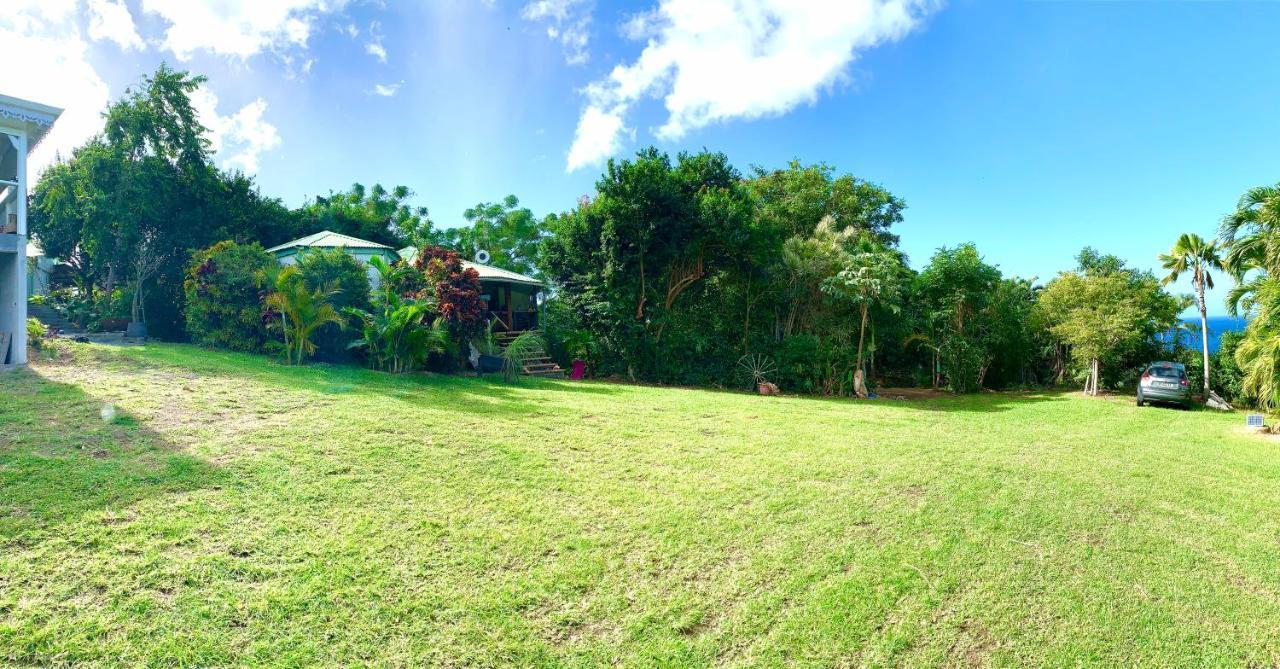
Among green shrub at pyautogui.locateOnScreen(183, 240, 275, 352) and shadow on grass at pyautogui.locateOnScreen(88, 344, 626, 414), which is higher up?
green shrub at pyautogui.locateOnScreen(183, 240, 275, 352)

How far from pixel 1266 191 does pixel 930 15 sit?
25.2 ft

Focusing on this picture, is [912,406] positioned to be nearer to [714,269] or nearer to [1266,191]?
[714,269]

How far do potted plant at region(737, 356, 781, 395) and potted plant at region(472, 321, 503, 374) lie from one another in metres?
6.68

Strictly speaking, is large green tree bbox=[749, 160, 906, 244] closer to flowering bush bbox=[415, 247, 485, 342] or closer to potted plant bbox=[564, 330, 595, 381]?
potted plant bbox=[564, 330, 595, 381]

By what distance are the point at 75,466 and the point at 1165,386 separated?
19667 millimetres

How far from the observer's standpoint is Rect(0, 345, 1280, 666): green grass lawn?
271 cm

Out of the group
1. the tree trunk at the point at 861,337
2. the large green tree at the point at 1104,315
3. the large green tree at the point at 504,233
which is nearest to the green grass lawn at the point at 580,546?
the tree trunk at the point at 861,337

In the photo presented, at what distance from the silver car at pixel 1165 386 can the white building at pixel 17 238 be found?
23762 millimetres

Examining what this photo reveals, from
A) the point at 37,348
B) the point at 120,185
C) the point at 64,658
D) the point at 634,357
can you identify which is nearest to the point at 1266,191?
the point at 634,357

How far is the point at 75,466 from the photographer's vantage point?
4223mm

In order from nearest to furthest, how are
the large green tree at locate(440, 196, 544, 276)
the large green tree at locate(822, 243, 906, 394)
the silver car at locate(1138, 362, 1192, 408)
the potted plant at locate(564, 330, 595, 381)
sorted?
the silver car at locate(1138, 362, 1192, 408) < the large green tree at locate(822, 243, 906, 394) < the potted plant at locate(564, 330, 595, 381) < the large green tree at locate(440, 196, 544, 276)

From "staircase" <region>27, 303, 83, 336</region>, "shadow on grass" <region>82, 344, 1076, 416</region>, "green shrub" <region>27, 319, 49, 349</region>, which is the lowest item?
"shadow on grass" <region>82, 344, 1076, 416</region>

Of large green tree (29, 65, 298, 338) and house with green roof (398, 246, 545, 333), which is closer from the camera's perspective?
large green tree (29, 65, 298, 338)

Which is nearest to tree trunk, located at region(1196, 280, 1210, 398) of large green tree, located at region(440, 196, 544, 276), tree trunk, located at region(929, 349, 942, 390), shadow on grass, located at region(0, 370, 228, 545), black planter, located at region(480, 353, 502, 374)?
tree trunk, located at region(929, 349, 942, 390)
